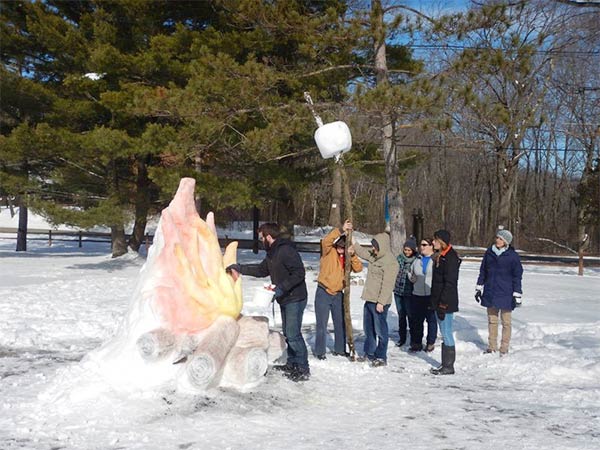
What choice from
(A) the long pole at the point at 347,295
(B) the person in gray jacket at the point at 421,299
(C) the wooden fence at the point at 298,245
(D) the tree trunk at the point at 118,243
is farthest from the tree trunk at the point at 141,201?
(A) the long pole at the point at 347,295

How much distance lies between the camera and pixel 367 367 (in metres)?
7.57

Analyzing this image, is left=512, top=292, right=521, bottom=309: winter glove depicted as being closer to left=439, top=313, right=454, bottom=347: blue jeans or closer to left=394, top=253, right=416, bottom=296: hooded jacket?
left=439, top=313, right=454, bottom=347: blue jeans

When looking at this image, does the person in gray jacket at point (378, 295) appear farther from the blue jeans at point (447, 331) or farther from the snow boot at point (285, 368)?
the snow boot at point (285, 368)

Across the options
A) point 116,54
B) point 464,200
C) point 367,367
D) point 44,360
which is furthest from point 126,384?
point 464,200

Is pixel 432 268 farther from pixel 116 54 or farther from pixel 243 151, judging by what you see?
pixel 116 54

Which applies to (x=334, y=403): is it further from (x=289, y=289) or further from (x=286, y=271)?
(x=286, y=271)

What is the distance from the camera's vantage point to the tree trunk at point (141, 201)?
20125 mm

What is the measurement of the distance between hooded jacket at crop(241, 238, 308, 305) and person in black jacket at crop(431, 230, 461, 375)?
1.62 meters

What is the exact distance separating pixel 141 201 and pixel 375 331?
1375cm

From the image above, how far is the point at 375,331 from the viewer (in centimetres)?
780

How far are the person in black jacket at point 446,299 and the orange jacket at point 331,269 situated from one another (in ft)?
3.40

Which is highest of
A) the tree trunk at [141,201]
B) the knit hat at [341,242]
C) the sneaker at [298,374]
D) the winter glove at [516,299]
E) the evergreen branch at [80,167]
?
the evergreen branch at [80,167]

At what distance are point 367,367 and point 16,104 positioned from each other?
1620 centimetres

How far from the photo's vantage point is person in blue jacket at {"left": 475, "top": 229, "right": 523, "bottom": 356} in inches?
325
